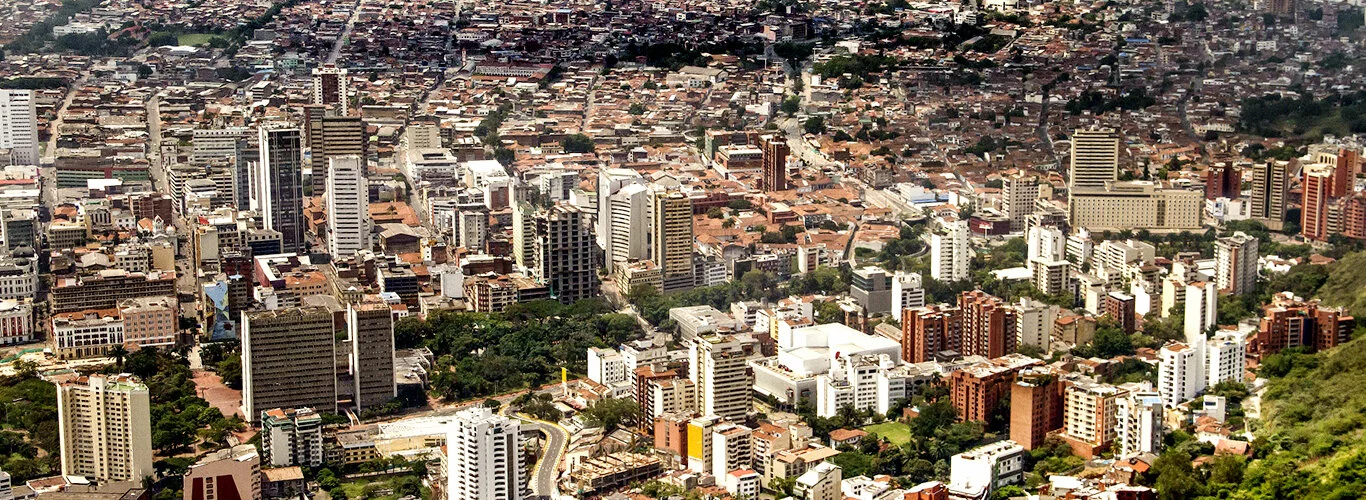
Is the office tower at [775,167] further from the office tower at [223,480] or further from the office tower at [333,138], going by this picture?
the office tower at [223,480]

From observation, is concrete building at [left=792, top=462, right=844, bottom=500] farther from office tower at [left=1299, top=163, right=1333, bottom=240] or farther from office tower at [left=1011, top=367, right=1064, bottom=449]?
office tower at [left=1299, top=163, right=1333, bottom=240]

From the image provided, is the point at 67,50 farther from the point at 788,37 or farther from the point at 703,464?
the point at 703,464

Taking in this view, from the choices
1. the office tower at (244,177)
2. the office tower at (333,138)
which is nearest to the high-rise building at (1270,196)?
the office tower at (333,138)

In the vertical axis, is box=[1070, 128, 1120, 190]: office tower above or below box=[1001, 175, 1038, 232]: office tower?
above

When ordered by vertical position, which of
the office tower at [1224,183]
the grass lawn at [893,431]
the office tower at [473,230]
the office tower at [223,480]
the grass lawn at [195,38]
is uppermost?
the grass lawn at [195,38]

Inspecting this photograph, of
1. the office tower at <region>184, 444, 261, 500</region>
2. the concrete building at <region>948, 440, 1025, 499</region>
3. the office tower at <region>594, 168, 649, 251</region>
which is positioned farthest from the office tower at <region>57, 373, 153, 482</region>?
the office tower at <region>594, 168, 649, 251</region>

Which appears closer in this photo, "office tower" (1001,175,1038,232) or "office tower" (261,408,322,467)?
"office tower" (261,408,322,467)
